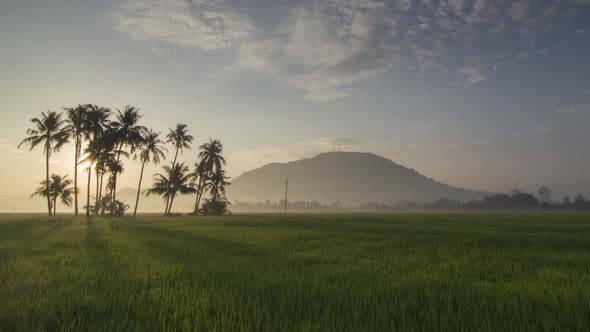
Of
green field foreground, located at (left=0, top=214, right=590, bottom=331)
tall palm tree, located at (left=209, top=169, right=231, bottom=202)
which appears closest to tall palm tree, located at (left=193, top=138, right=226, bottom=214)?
tall palm tree, located at (left=209, top=169, right=231, bottom=202)

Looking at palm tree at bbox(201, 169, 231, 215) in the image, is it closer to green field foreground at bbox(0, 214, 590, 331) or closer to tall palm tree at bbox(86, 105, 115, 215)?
tall palm tree at bbox(86, 105, 115, 215)

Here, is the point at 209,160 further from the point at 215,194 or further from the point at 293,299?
the point at 293,299

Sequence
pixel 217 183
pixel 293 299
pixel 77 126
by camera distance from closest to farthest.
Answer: pixel 293 299
pixel 77 126
pixel 217 183

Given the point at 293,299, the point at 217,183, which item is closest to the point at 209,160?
the point at 217,183

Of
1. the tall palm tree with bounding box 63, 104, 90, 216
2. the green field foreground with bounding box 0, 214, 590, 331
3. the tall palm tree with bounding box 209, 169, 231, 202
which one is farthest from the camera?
the tall palm tree with bounding box 209, 169, 231, 202

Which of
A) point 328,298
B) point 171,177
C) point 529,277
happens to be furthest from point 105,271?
point 171,177

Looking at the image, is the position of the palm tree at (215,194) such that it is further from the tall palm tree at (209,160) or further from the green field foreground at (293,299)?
the green field foreground at (293,299)

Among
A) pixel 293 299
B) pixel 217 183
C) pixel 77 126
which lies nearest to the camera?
pixel 293 299

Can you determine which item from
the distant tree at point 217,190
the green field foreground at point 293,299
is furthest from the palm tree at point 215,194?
the green field foreground at point 293,299

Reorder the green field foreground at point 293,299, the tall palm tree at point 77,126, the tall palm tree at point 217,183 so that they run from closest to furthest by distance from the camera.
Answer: the green field foreground at point 293,299
the tall palm tree at point 77,126
the tall palm tree at point 217,183

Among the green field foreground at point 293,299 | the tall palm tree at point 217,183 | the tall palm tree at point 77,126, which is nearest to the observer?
the green field foreground at point 293,299

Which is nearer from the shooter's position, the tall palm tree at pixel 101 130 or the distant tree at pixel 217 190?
the tall palm tree at pixel 101 130

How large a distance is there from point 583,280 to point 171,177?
188 feet

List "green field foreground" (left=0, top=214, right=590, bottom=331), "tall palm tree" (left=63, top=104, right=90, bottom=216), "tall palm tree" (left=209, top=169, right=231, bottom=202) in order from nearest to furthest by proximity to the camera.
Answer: "green field foreground" (left=0, top=214, right=590, bottom=331) → "tall palm tree" (left=63, top=104, right=90, bottom=216) → "tall palm tree" (left=209, top=169, right=231, bottom=202)
